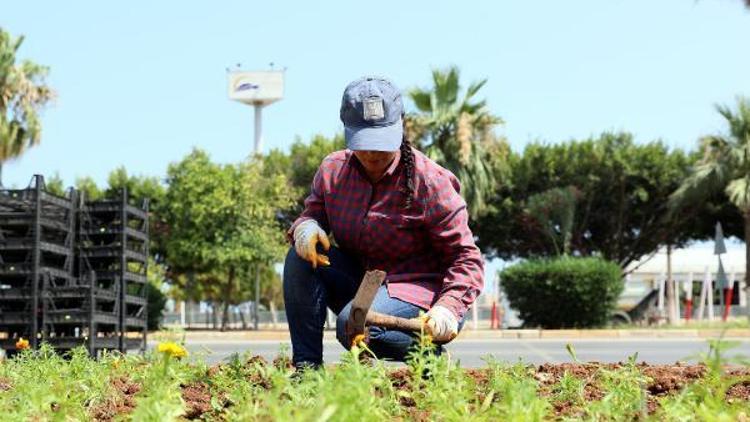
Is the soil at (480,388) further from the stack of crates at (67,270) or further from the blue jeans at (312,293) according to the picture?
the stack of crates at (67,270)

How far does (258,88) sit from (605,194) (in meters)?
29.5

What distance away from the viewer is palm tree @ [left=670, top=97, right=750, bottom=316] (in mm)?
32375

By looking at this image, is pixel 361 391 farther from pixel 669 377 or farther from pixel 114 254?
pixel 114 254

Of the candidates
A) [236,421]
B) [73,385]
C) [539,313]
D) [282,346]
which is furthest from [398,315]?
[539,313]

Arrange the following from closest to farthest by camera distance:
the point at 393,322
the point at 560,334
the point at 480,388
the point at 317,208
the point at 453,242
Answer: the point at 480,388 < the point at 393,322 < the point at 453,242 < the point at 317,208 < the point at 560,334

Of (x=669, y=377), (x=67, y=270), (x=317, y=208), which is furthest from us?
(x=67, y=270)

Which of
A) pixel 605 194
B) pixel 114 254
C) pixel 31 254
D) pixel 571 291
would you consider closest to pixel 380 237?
pixel 31 254

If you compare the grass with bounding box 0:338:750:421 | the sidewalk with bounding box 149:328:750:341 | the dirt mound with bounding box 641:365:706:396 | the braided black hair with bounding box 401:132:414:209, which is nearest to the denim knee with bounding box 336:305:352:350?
the grass with bounding box 0:338:750:421

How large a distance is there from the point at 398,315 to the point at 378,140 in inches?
24.7

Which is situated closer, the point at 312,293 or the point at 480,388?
the point at 480,388

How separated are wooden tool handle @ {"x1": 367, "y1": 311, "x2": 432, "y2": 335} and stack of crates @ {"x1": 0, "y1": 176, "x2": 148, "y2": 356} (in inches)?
280

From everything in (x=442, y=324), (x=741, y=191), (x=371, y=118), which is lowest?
(x=442, y=324)

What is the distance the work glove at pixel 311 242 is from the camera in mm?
4062

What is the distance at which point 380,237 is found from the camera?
13.7 feet
